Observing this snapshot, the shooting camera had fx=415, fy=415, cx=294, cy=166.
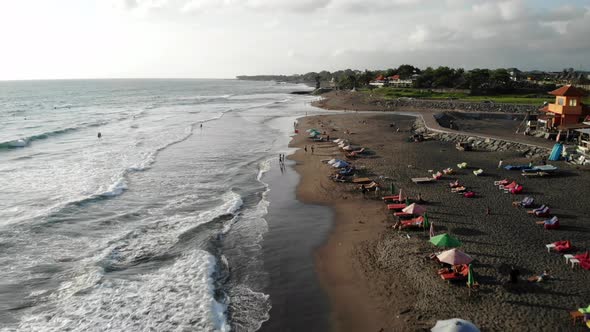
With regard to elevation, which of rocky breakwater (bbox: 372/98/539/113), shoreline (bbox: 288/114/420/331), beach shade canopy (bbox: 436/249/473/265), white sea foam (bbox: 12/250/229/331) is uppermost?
rocky breakwater (bbox: 372/98/539/113)

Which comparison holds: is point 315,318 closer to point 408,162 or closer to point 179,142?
point 408,162

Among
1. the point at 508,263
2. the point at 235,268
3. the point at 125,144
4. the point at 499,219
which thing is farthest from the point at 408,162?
the point at 125,144

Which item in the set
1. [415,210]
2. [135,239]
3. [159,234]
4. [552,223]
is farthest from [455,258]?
[135,239]

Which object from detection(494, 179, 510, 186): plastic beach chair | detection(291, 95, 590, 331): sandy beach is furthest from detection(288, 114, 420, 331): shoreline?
detection(494, 179, 510, 186): plastic beach chair

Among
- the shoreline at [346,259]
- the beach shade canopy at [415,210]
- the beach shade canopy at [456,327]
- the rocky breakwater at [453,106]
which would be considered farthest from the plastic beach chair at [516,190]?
the rocky breakwater at [453,106]

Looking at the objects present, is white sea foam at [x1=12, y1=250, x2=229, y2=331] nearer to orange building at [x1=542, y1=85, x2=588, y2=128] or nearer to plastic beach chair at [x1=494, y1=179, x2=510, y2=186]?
plastic beach chair at [x1=494, y1=179, x2=510, y2=186]

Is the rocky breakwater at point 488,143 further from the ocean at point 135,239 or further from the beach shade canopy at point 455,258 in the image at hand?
the beach shade canopy at point 455,258
